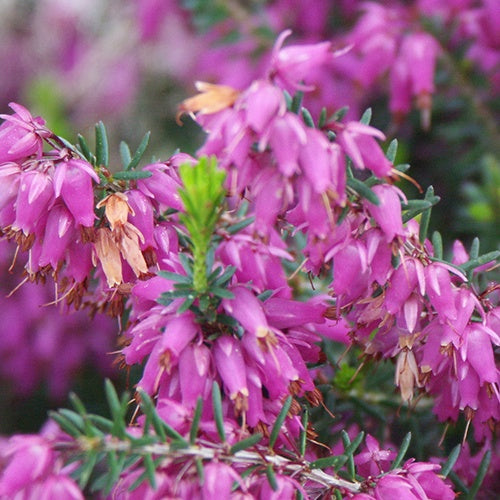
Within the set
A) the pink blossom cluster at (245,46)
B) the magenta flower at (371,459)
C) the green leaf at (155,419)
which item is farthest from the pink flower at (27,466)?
the pink blossom cluster at (245,46)

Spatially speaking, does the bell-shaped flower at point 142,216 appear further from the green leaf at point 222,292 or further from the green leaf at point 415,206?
the green leaf at point 415,206

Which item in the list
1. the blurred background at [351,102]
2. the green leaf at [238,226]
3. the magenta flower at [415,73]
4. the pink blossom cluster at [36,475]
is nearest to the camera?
the pink blossom cluster at [36,475]

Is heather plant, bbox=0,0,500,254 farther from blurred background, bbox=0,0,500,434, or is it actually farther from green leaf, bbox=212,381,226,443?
green leaf, bbox=212,381,226,443

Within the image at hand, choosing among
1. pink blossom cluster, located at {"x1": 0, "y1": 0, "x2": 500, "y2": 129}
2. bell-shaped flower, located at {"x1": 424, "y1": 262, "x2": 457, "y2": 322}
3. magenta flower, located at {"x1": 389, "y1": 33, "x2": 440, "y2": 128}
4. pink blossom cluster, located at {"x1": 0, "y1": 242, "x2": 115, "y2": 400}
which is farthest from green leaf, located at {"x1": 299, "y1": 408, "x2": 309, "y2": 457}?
pink blossom cluster, located at {"x1": 0, "y1": 242, "x2": 115, "y2": 400}

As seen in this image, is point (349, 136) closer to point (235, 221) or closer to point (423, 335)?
point (235, 221)

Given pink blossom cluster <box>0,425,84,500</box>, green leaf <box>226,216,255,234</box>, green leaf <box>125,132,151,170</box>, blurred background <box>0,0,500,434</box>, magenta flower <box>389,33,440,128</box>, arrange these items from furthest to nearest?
blurred background <box>0,0,500,434</box> < magenta flower <box>389,33,440,128</box> < green leaf <box>125,132,151,170</box> < green leaf <box>226,216,255,234</box> < pink blossom cluster <box>0,425,84,500</box>

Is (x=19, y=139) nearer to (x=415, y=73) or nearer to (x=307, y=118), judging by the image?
(x=307, y=118)

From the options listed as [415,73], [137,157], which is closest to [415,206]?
[137,157]

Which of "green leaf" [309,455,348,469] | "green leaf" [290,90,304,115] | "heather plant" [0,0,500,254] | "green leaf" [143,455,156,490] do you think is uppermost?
"green leaf" [290,90,304,115]

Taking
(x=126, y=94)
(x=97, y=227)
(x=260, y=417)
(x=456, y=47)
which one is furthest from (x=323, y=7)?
(x=260, y=417)
